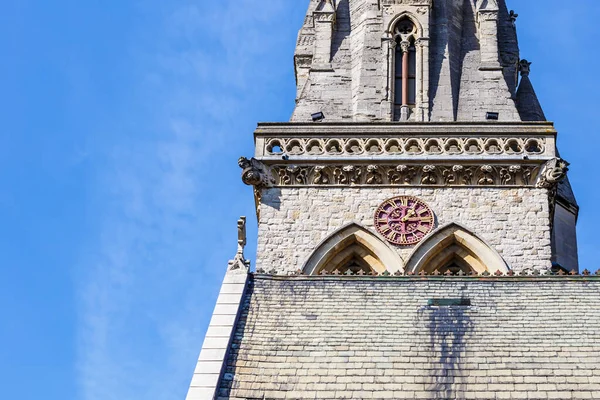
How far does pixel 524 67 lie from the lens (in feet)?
140

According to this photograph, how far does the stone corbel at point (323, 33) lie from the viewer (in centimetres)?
4019

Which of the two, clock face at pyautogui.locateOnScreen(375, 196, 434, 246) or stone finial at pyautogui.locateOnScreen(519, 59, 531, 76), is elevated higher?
stone finial at pyautogui.locateOnScreen(519, 59, 531, 76)

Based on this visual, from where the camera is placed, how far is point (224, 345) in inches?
907

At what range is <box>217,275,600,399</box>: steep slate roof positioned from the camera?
21.7 m

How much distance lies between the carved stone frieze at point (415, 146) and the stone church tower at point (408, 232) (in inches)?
1.8

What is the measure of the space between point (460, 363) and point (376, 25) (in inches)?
772

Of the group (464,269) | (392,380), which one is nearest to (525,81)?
(464,269)

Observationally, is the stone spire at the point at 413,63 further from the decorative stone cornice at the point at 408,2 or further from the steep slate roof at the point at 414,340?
the steep slate roof at the point at 414,340

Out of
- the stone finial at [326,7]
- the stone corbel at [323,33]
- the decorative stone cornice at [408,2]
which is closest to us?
the stone corbel at [323,33]

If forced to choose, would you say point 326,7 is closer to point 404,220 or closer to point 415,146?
point 415,146

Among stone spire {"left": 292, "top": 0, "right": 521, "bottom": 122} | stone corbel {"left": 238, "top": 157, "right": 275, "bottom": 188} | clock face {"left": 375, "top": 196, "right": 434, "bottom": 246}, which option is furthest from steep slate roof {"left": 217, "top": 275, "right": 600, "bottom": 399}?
stone spire {"left": 292, "top": 0, "right": 521, "bottom": 122}

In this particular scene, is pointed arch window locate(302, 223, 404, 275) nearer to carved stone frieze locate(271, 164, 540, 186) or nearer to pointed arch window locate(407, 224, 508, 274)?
pointed arch window locate(407, 224, 508, 274)

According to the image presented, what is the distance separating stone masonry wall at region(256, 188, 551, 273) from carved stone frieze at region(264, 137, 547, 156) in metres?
0.98

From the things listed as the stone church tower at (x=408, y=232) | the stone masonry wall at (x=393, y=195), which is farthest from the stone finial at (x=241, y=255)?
the stone masonry wall at (x=393, y=195)
